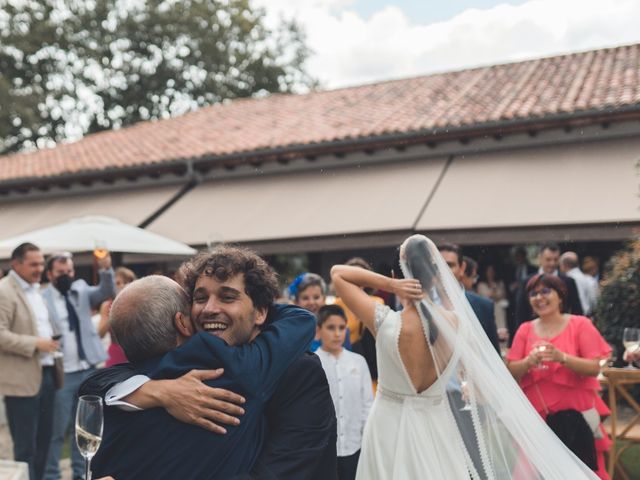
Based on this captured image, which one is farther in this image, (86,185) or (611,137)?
(86,185)

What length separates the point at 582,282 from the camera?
9.05m

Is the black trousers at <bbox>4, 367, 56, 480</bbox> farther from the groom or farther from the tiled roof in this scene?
the tiled roof

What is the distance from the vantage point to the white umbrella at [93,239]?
8.86 metres

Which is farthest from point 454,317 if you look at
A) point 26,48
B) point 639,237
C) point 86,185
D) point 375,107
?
point 26,48

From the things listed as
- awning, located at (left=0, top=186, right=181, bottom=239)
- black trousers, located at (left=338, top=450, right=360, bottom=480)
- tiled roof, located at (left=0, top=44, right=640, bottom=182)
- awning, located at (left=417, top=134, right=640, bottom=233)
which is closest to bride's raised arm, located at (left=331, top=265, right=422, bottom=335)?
black trousers, located at (left=338, top=450, right=360, bottom=480)

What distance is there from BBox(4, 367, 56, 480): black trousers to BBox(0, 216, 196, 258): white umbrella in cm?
299

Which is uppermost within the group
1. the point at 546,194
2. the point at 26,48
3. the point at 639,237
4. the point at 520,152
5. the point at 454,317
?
the point at 26,48

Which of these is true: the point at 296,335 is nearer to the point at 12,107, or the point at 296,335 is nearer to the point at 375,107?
the point at 375,107

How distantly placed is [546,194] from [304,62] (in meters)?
24.9

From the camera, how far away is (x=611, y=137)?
1145 cm

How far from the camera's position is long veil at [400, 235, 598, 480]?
138 inches

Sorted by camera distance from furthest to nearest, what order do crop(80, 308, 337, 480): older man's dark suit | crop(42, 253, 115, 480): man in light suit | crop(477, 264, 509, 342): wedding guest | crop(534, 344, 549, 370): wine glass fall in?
crop(477, 264, 509, 342): wedding guest
crop(42, 253, 115, 480): man in light suit
crop(534, 344, 549, 370): wine glass
crop(80, 308, 337, 480): older man's dark suit

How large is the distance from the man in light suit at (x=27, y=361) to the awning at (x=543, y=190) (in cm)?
609

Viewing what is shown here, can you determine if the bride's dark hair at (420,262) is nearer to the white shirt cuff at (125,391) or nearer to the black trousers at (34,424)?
→ the white shirt cuff at (125,391)
